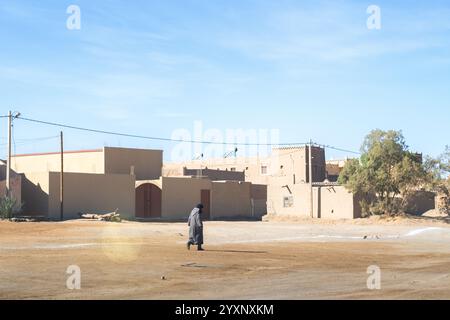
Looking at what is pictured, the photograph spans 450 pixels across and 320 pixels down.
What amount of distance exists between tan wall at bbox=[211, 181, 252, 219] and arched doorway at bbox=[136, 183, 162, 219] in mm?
5198

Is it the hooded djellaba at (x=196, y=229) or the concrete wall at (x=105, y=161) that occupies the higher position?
the concrete wall at (x=105, y=161)

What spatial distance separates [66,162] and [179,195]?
11.9 m

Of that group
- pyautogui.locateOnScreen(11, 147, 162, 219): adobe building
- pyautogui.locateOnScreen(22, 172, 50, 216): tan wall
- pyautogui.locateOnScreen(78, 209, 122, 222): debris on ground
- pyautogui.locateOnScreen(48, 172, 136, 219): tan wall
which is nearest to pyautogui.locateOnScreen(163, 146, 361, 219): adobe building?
pyautogui.locateOnScreen(11, 147, 162, 219): adobe building

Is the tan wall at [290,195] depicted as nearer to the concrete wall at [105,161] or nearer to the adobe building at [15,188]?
the concrete wall at [105,161]

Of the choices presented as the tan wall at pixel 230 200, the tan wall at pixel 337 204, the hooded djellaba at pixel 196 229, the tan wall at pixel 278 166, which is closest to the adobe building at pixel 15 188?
the tan wall at pixel 230 200

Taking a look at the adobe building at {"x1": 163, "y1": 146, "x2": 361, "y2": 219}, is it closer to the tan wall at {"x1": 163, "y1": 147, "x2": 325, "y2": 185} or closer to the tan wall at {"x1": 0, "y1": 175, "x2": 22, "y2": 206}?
the tan wall at {"x1": 163, "y1": 147, "x2": 325, "y2": 185}

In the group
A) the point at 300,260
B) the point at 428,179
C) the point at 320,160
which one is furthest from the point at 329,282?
the point at 320,160

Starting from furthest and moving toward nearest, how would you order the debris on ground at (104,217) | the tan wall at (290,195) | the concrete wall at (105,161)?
the concrete wall at (105,161) → the tan wall at (290,195) → the debris on ground at (104,217)

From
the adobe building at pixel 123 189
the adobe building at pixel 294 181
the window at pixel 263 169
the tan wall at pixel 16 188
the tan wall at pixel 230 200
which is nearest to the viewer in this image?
the tan wall at pixel 16 188

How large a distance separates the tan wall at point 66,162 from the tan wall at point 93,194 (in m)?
5.84

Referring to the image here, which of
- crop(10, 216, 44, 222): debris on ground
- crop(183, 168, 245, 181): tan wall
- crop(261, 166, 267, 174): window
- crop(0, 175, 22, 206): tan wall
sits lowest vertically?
crop(10, 216, 44, 222): debris on ground

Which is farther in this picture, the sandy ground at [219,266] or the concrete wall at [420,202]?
the concrete wall at [420,202]

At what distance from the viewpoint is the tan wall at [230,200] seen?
53906 mm

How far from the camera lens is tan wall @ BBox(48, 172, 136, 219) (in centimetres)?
4347
